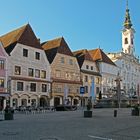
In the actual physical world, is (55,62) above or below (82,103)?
above

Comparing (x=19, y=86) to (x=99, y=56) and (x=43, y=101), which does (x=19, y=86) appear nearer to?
(x=43, y=101)

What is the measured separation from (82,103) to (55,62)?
11.4 m

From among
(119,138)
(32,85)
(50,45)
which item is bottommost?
(119,138)

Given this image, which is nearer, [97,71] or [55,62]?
[55,62]

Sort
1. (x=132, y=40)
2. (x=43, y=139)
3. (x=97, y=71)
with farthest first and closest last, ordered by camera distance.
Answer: (x=132, y=40)
(x=97, y=71)
(x=43, y=139)

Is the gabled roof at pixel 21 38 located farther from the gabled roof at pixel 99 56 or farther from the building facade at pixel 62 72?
the gabled roof at pixel 99 56

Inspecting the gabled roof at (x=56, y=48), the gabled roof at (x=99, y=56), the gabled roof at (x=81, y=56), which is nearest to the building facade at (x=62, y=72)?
the gabled roof at (x=56, y=48)

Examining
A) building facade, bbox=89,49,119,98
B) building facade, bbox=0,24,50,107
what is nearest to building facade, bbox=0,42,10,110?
building facade, bbox=0,24,50,107

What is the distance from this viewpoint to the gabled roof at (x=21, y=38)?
51544 millimetres

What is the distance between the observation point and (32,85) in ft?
172

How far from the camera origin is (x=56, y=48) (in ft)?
200

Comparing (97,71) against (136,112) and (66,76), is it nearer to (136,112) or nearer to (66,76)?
(66,76)

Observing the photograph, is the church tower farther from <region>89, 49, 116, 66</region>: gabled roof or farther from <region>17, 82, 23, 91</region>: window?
<region>17, 82, 23, 91</region>: window

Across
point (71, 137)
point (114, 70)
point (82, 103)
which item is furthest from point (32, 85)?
point (71, 137)
